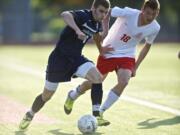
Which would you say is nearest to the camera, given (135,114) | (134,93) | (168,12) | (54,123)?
(54,123)

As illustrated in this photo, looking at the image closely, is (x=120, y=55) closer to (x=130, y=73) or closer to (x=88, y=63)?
(x=130, y=73)

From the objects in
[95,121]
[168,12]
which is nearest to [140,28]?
[95,121]

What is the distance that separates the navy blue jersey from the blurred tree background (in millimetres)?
28493

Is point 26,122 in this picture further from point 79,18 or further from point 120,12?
point 120,12

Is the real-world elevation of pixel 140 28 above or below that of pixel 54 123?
above

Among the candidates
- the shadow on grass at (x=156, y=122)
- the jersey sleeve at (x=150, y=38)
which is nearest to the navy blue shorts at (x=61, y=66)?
the shadow on grass at (x=156, y=122)

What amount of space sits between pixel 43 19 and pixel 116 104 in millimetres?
40062

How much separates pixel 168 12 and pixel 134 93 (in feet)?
129

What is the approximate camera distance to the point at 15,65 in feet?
77.0

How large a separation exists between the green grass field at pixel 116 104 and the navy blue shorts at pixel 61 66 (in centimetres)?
77

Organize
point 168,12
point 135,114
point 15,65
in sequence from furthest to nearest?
1. point 168,12
2. point 15,65
3. point 135,114

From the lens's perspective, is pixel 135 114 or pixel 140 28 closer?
pixel 140 28

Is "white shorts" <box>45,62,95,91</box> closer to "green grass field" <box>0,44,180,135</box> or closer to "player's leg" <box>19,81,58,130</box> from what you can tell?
"player's leg" <box>19,81,58,130</box>

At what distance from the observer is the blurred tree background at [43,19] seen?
145ft
